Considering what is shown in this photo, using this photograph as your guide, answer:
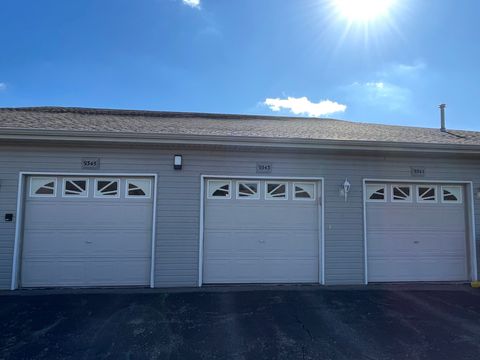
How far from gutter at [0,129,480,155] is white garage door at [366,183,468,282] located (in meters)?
0.88

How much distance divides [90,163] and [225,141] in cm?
266

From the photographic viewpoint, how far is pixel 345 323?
4219 mm

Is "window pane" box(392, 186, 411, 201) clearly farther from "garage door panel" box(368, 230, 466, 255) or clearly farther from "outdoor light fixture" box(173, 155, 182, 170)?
"outdoor light fixture" box(173, 155, 182, 170)

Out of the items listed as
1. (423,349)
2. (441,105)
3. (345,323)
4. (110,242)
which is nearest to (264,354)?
(345,323)

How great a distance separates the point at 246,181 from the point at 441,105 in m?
6.37

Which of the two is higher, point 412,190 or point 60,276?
point 412,190

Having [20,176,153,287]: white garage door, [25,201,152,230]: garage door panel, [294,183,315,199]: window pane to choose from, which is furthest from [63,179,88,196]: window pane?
[294,183,315,199]: window pane

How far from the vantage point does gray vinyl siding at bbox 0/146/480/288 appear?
579 centimetres

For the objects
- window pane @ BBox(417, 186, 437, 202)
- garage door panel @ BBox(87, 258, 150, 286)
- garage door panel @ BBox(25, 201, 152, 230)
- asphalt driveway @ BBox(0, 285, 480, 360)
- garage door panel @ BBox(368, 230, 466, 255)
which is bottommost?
asphalt driveway @ BBox(0, 285, 480, 360)

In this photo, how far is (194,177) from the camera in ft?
19.9

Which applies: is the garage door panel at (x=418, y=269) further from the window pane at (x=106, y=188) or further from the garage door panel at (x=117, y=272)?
the window pane at (x=106, y=188)

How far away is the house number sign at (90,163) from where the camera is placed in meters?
5.89

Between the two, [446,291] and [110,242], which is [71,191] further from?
[446,291]

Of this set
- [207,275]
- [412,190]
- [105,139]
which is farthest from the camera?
[412,190]
